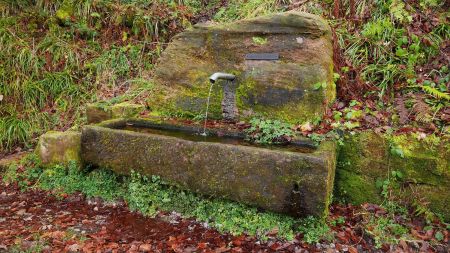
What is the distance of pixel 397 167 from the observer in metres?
3.42

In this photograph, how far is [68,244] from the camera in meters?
3.10

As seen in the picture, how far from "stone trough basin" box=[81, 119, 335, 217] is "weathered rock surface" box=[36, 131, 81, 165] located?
334 mm

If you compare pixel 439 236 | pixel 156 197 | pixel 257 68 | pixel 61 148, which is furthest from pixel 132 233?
pixel 439 236

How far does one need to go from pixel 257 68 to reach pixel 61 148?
8.52ft

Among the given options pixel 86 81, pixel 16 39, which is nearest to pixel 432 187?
pixel 86 81

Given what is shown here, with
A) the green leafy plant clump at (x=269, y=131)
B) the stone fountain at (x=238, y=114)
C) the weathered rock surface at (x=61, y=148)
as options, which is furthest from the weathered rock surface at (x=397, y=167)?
the weathered rock surface at (x=61, y=148)

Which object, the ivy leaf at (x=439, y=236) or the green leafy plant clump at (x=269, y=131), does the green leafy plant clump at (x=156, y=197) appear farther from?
the ivy leaf at (x=439, y=236)

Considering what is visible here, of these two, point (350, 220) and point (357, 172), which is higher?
point (357, 172)

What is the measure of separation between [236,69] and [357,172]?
186cm

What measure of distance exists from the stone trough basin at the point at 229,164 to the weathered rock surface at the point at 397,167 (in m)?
0.37

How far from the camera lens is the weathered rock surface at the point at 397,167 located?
10.8 ft

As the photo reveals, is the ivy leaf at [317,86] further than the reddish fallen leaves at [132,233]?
Yes

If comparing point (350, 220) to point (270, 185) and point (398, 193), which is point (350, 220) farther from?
point (270, 185)

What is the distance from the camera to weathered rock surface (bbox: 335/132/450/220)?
329cm
